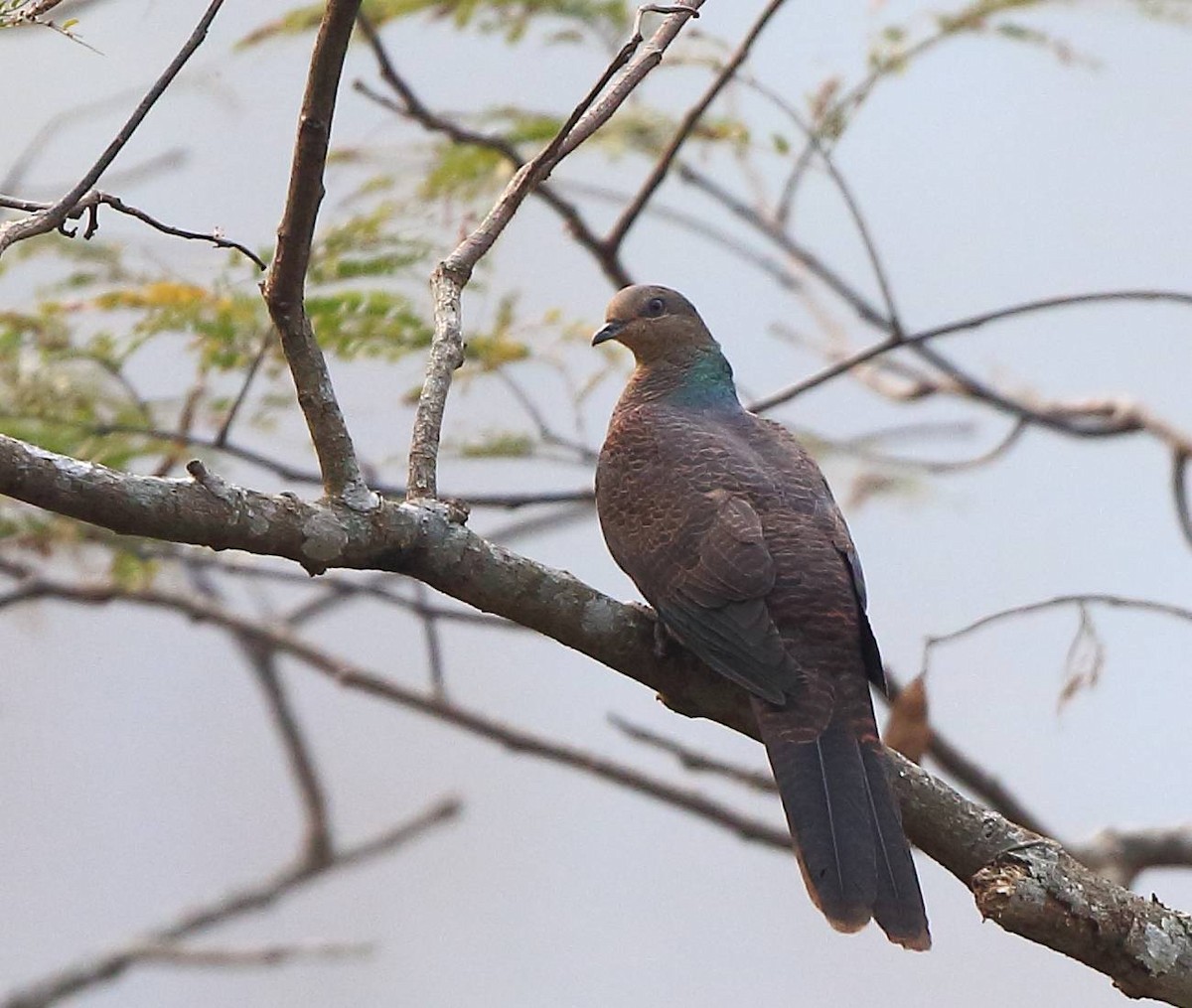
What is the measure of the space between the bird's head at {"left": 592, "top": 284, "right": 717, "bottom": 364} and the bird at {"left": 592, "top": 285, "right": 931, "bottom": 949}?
397mm

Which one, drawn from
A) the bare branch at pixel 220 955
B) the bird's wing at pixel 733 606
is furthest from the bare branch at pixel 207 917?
the bird's wing at pixel 733 606

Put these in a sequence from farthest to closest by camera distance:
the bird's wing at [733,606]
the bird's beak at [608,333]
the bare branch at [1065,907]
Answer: the bird's beak at [608,333] < the bird's wing at [733,606] < the bare branch at [1065,907]

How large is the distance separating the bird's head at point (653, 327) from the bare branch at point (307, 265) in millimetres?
1646

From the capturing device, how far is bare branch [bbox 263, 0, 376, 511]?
2.12 metres

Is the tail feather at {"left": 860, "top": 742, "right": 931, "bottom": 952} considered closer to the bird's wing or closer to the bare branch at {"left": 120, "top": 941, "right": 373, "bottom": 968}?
the bird's wing

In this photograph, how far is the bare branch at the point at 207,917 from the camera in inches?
217

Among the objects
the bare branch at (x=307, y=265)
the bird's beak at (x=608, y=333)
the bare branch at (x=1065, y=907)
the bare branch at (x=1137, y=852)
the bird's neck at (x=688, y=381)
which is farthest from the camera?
the bare branch at (x=1137, y=852)

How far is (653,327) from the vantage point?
161 inches

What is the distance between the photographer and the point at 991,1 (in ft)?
14.0

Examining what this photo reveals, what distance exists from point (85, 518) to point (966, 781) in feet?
8.59

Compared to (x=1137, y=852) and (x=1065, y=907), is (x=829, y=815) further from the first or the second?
(x=1137, y=852)

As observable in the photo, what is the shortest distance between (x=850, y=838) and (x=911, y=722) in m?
0.68

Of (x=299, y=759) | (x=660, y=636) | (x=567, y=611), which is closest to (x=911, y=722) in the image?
(x=660, y=636)

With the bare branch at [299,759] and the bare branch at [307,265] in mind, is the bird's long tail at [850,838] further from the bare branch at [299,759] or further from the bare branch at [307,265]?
the bare branch at [299,759]
